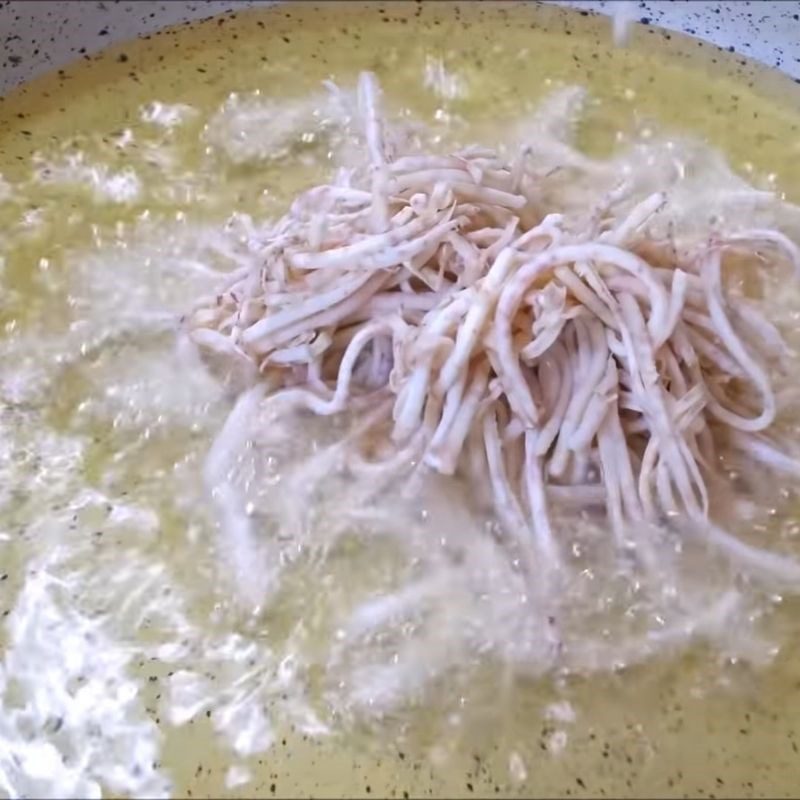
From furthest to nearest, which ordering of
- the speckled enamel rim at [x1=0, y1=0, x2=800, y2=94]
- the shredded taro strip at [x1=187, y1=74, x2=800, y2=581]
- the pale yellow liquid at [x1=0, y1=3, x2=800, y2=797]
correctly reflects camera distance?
the speckled enamel rim at [x1=0, y1=0, x2=800, y2=94], the shredded taro strip at [x1=187, y1=74, x2=800, y2=581], the pale yellow liquid at [x1=0, y1=3, x2=800, y2=797]

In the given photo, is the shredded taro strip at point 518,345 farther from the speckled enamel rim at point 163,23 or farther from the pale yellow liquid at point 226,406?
the speckled enamel rim at point 163,23

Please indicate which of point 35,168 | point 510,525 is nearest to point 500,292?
point 510,525

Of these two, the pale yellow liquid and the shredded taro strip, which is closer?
the pale yellow liquid

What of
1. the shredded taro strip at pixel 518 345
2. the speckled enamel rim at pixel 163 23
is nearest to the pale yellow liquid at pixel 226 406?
the speckled enamel rim at pixel 163 23

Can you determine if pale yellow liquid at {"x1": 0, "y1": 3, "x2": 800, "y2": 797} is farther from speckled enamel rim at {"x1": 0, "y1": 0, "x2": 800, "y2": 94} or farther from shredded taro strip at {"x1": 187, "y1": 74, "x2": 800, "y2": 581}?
shredded taro strip at {"x1": 187, "y1": 74, "x2": 800, "y2": 581}

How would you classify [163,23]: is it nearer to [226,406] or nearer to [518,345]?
[226,406]

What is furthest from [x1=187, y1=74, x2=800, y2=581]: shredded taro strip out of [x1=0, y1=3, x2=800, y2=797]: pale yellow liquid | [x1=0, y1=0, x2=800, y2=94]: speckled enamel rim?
[x1=0, y1=0, x2=800, y2=94]: speckled enamel rim

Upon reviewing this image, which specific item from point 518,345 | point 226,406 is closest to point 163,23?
point 226,406
